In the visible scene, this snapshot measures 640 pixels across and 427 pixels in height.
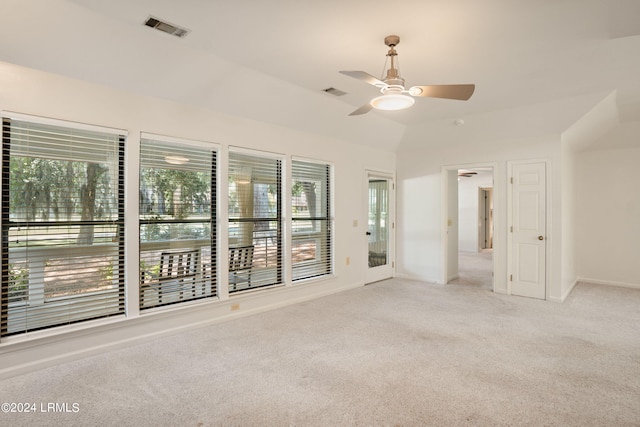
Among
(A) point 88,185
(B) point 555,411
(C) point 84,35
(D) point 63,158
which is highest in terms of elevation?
(C) point 84,35

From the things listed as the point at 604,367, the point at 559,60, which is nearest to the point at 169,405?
the point at 604,367

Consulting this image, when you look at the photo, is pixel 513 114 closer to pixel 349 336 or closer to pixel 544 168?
pixel 544 168

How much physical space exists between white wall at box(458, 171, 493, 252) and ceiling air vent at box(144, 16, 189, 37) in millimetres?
9639

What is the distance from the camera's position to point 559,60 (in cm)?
318

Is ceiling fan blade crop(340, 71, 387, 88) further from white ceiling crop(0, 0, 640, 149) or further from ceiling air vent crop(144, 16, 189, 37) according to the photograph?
ceiling air vent crop(144, 16, 189, 37)

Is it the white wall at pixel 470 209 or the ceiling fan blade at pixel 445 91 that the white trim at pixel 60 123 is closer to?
the ceiling fan blade at pixel 445 91

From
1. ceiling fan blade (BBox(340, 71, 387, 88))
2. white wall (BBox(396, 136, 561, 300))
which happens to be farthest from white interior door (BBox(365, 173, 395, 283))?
ceiling fan blade (BBox(340, 71, 387, 88))

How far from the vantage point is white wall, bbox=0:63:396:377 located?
270 cm

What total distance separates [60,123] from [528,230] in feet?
19.6

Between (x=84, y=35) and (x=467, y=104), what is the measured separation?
4.28 m

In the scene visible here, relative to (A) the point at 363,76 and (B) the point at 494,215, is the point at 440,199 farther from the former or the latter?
(A) the point at 363,76

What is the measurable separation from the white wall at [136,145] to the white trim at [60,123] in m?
0.04

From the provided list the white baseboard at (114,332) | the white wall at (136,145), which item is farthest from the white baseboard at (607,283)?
the white baseboard at (114,332)

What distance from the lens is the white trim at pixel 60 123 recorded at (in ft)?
8.70
